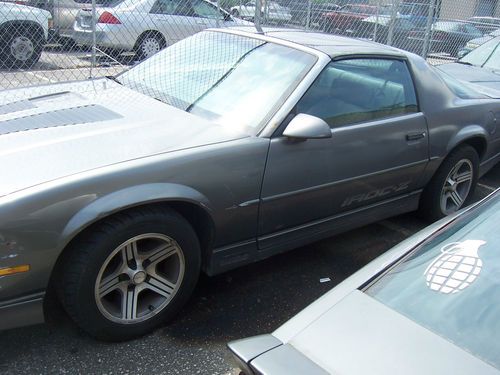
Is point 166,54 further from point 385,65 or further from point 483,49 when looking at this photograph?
point 483,49

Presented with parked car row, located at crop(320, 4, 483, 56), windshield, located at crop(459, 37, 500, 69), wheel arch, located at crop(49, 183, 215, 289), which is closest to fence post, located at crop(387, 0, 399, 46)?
parked car row, located at crop(320, 4, 483, 56)

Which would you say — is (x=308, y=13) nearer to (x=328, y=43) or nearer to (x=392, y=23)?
(x=392, y=23)

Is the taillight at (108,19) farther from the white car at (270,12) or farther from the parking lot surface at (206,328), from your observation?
the parking lot surface at (206,328)

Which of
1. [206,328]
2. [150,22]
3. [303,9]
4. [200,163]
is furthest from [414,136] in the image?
[150,22]

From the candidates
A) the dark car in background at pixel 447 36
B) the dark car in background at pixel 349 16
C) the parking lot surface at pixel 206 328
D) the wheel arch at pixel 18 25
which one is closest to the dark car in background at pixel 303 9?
the dark car in background at pixel 349 16

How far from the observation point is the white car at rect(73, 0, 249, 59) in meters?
8.51

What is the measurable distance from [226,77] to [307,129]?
2.50 feet

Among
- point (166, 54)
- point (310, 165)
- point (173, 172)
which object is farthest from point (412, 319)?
point (166, 54)

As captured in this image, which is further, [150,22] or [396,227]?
[150,22]

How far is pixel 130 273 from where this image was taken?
2.56 metres

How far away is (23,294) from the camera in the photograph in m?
2.22

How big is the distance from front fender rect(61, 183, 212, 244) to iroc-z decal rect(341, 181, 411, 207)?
1.16 meters

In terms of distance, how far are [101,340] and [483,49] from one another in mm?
6487

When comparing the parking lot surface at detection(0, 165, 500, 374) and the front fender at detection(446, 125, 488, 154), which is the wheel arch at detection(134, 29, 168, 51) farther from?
the parking lot surface at detection(0, 165, 500, 374)
